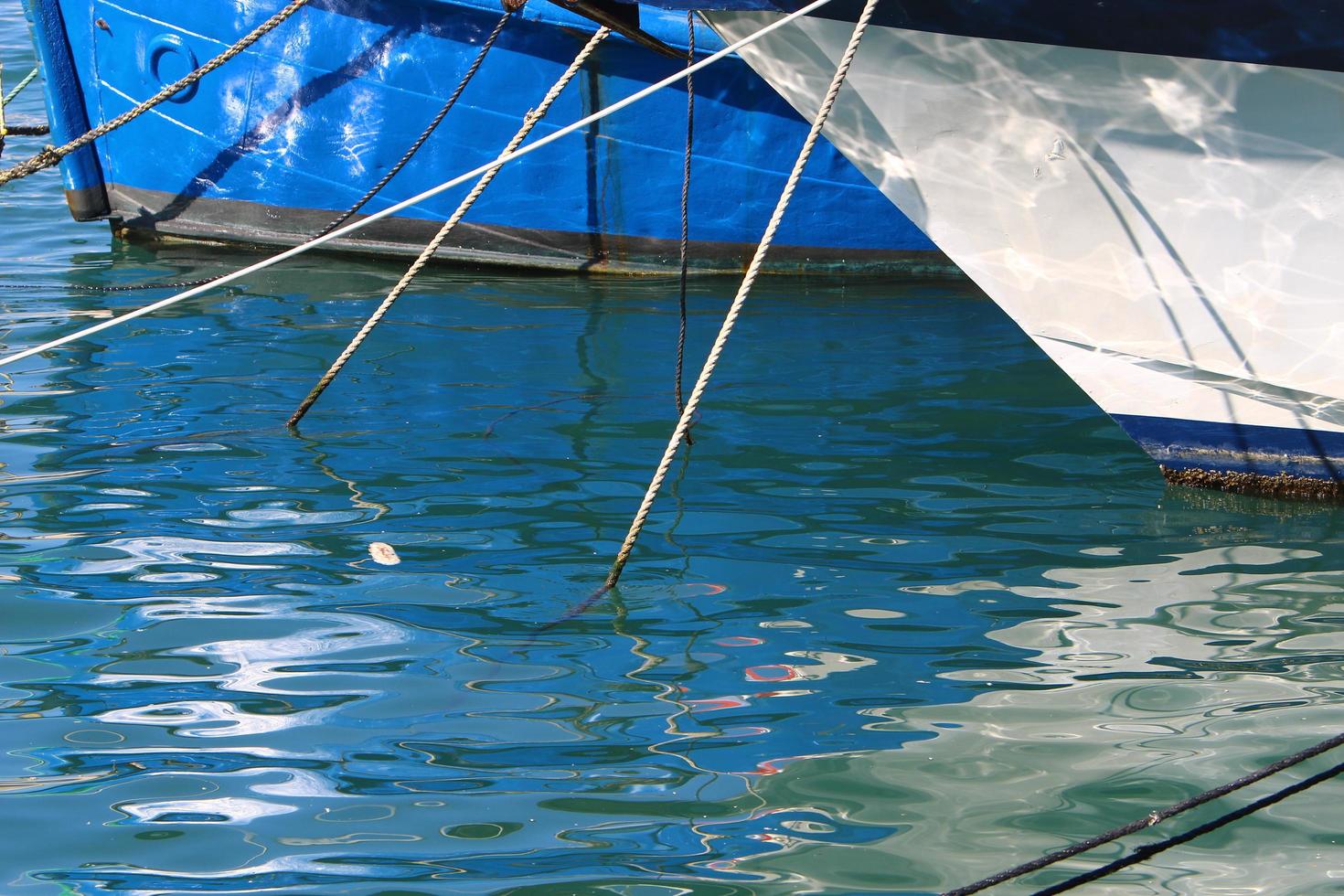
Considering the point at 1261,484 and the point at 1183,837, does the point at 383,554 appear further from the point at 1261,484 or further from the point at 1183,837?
the point at 1261,484

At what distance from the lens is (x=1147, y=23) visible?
3.36m

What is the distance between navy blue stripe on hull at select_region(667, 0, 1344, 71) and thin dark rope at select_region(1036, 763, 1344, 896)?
1.82 meters

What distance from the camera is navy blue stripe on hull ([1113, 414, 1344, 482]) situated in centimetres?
400

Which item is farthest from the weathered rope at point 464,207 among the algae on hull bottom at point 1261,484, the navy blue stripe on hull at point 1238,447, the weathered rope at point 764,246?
the algae on hull bottom at point 1261,484

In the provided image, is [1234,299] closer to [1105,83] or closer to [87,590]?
[1105,83]

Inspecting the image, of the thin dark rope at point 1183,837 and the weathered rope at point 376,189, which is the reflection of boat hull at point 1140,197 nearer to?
the thin dark rope at point 1183,837

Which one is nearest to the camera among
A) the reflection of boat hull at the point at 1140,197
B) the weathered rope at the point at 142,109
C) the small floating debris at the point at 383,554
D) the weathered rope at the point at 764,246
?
the weathered rope at the point at 764,246

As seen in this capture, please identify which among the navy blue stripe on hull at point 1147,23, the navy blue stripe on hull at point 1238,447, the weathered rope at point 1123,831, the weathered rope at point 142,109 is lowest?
the weathered rope at point 1123,831

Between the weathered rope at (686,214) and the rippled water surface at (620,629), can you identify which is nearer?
the rippled water surface at (620,629)

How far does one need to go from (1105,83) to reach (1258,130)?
0.43 meters

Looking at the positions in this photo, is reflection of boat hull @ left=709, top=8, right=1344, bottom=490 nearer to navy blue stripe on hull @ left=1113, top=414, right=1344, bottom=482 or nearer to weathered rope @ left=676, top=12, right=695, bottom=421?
navy blue stripe on hull @ left=1113, top=414, right=1344, bottom=482

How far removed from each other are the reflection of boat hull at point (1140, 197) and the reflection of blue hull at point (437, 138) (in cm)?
269

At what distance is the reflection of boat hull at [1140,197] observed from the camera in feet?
11.4

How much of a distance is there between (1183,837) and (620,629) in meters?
1.50
